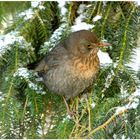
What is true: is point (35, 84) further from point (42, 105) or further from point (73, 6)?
point (73, 6)

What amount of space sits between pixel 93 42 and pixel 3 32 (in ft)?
2.01

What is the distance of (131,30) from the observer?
12.0ft

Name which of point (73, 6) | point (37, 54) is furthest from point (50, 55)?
point (73, 6)

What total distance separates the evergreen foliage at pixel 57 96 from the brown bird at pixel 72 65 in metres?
0.05

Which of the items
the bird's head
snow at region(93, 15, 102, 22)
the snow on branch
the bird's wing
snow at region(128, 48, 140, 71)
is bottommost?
the snow on branch

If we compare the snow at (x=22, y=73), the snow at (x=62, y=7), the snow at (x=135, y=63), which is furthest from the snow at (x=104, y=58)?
the snow at (x=22, y=73)

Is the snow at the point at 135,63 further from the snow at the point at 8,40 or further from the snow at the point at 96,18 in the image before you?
the snow at the point at 8,40

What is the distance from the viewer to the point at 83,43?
3939mm

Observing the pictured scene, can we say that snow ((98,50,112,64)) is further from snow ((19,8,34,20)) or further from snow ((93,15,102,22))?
snow ((19,8,34,20))

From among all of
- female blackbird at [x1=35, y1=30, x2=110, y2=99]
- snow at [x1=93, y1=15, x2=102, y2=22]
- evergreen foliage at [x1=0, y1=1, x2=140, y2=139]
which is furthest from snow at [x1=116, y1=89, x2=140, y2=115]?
snow at [x1=93, y1=15, x2=102, y2=22]

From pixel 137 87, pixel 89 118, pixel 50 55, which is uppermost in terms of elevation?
pixel 50 55

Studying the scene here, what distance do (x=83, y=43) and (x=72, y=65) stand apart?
20 centimetres

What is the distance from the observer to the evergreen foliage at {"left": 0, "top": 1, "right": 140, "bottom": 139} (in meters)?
3.29

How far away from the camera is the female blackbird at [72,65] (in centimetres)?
382
